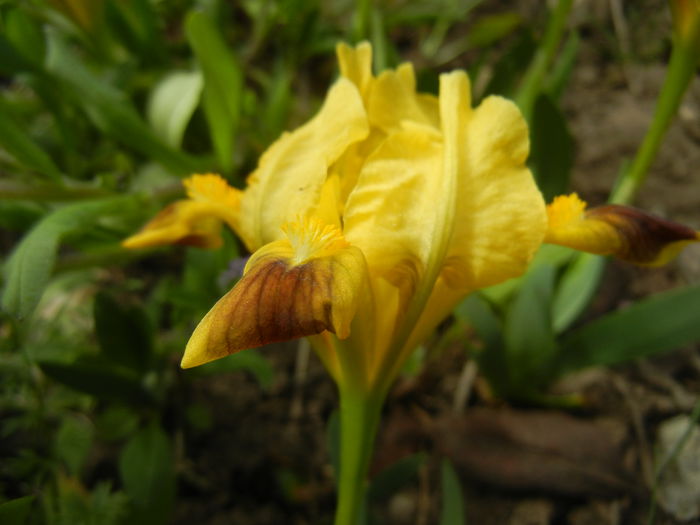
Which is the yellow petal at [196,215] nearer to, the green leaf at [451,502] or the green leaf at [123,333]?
the green leaf at [123,333]

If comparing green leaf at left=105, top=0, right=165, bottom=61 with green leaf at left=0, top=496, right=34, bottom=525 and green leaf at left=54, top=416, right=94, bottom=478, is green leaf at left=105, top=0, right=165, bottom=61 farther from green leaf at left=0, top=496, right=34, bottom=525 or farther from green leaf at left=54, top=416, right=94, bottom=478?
green leaf at left=0, top=496, right=34, bottom=525

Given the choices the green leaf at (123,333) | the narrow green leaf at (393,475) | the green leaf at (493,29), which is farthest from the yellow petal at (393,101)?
the green leaf at (493,29)

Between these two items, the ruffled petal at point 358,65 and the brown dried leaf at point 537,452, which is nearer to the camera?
the ruffled petal at point 358,65

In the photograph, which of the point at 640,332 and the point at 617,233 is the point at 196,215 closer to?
the point at 617,233

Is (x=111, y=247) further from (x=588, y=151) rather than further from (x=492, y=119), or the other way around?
(x=588, y=151)

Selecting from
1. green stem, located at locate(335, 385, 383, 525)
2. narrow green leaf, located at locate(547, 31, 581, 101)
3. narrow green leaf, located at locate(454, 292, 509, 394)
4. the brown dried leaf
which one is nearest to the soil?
the brown dried leaf

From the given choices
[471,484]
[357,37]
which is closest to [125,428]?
[471,484]

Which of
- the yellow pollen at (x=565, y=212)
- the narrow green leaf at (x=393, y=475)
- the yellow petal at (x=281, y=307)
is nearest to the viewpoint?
the yellow petal at (x=281, y=307)
